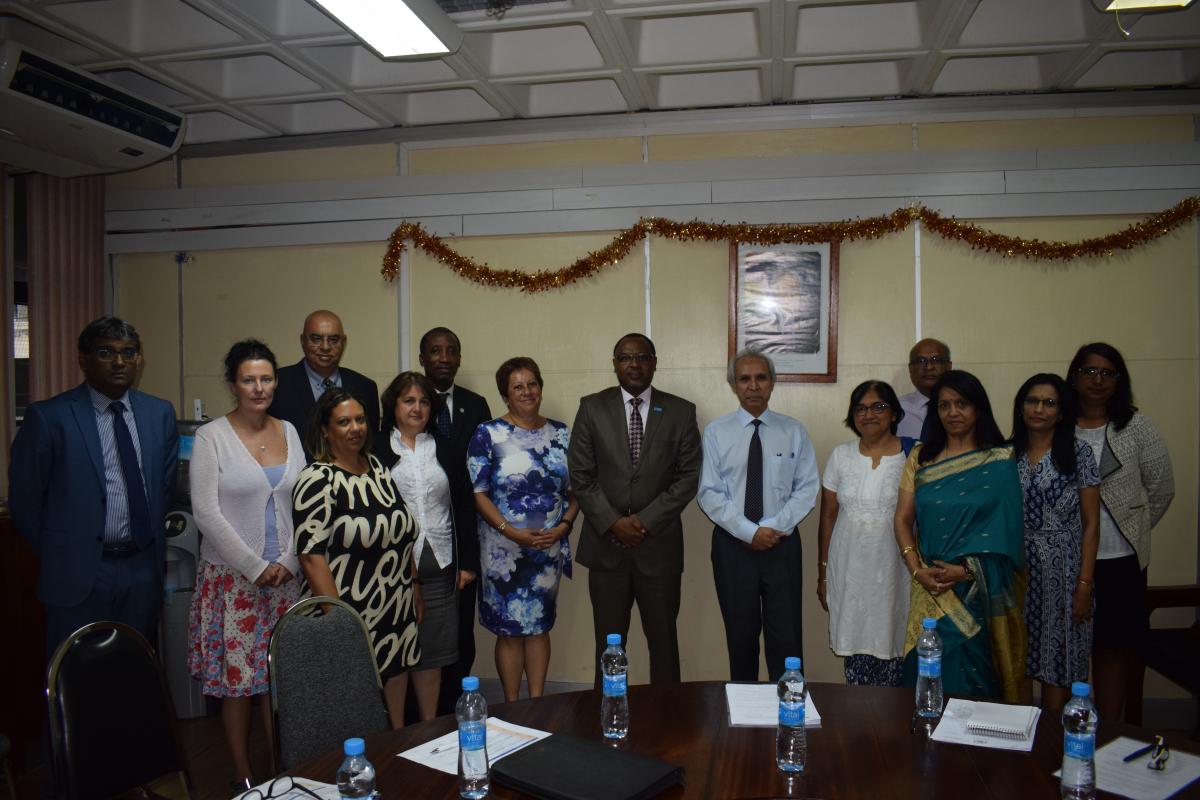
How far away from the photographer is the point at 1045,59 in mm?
3846

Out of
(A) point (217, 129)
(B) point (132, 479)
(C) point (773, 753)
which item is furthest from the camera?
(A) point (217, 129)

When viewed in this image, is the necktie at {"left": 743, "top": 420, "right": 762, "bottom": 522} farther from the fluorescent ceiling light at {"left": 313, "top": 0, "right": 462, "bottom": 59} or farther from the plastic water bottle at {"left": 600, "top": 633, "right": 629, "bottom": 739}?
the fluorescent ceiling light at {"left": 313, "top": 0, "right": 462, "bottom": 59}

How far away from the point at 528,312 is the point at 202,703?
2.65 metres

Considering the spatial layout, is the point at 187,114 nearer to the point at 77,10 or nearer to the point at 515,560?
the point at 77,10

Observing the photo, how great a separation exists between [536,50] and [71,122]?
2167 millimetres

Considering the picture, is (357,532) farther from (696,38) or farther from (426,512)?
(696,38)

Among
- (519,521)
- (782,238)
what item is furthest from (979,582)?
(782,238)

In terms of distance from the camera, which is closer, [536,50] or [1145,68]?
[536,50]

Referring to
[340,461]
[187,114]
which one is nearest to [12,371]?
[187,114]

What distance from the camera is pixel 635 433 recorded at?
3699 millimetres

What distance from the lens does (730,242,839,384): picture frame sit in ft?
13.9

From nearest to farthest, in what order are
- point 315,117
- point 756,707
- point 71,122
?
point 756,707 < point 71,122 < point 315,117

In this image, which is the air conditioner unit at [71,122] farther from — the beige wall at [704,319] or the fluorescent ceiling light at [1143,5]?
the fluorescent ceiling light at [1143,5]

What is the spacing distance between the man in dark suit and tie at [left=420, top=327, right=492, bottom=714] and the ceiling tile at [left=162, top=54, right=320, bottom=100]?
1.46 meters
